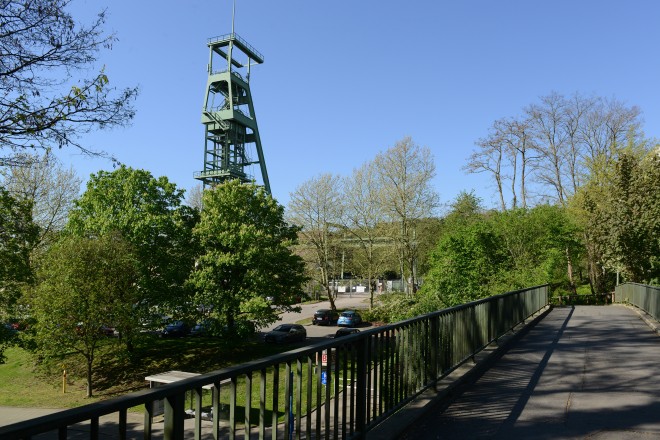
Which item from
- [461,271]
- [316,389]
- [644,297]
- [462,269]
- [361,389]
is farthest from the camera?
[462,269]

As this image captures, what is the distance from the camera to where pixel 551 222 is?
3002cm

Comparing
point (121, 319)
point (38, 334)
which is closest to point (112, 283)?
point (121, 319)

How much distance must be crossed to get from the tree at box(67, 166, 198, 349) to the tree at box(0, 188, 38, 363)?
190 inches

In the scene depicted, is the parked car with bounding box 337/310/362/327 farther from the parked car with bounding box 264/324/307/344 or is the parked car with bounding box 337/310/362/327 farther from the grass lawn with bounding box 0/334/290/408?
the grass lawn with bounding box 0/334/290/408

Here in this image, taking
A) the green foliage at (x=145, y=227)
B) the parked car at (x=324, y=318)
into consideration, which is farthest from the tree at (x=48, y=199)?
the parked car at (x=324, y=318)

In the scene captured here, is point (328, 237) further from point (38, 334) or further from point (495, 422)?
point (495, 422)

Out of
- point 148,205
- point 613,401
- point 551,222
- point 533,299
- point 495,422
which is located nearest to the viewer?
point 495,422

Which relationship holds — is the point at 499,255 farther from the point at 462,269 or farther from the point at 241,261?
the point at 241,261

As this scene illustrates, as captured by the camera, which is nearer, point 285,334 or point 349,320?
point 285,334

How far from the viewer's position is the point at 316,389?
3.19m

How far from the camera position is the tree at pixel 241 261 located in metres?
25.9

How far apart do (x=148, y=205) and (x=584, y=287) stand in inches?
1561

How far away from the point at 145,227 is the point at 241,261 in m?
6.04

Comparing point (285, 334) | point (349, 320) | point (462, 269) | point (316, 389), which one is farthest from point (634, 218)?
point (349, 320)
